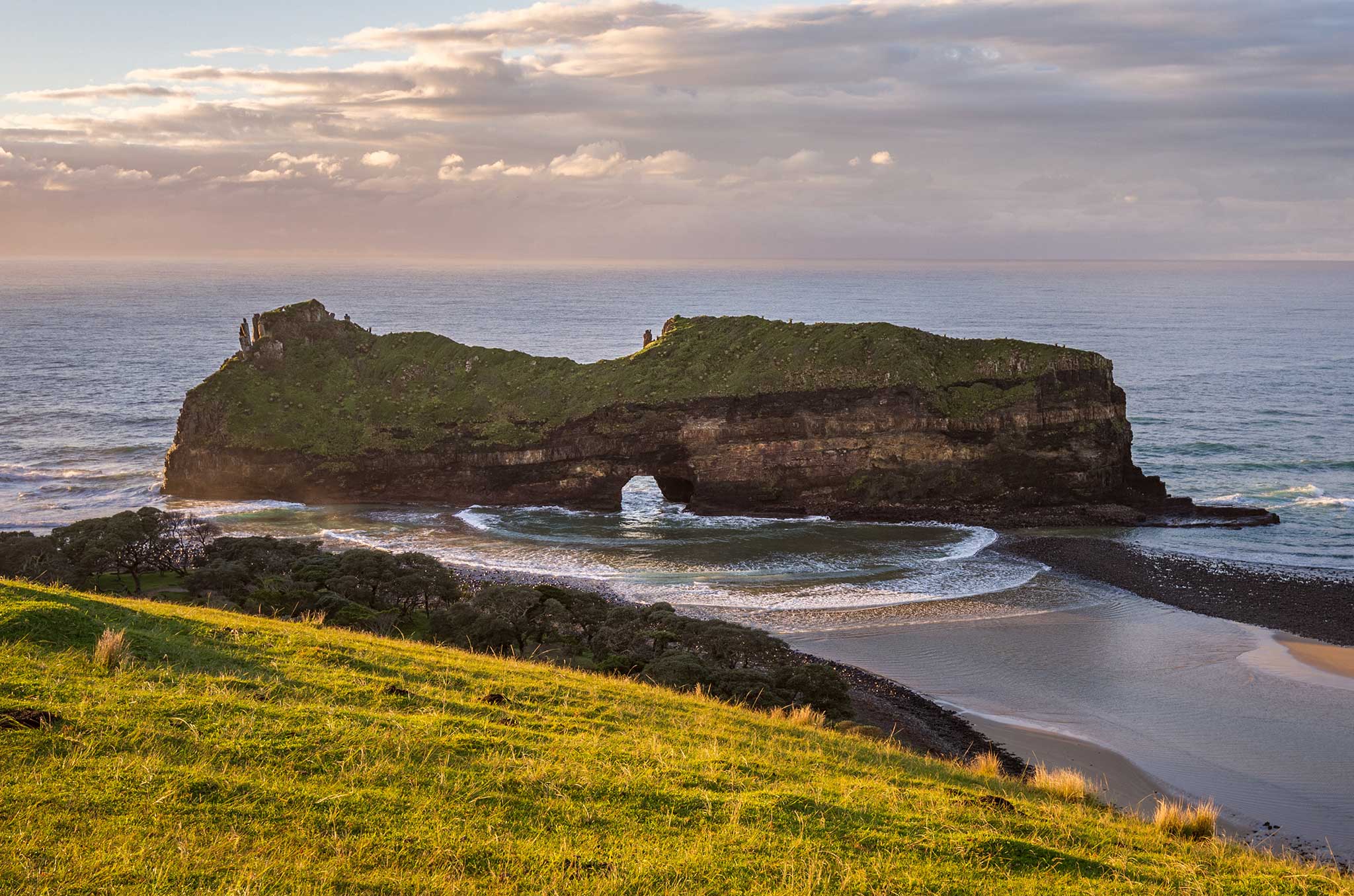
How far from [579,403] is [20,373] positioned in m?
85.4

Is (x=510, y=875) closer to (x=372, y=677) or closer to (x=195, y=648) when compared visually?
(x=372, y=677)

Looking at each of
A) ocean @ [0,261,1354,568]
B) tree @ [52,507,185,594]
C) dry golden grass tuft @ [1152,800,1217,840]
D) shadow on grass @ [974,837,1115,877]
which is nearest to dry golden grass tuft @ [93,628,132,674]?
shadow on grass @ [974,837,1115,877]

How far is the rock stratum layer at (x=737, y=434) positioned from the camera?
55.9 meters

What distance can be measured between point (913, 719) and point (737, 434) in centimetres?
2936

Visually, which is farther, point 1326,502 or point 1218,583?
point 1326,502

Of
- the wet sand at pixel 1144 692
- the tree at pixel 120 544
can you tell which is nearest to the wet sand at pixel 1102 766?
the wet sand at pixel 1144 692

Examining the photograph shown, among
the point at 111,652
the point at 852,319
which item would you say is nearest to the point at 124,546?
the point at 111,652

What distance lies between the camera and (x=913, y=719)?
28812mm

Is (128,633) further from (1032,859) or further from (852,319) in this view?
(852,319)

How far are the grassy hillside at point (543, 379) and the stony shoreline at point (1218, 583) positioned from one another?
10213 mm

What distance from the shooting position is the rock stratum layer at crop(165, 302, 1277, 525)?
183ft

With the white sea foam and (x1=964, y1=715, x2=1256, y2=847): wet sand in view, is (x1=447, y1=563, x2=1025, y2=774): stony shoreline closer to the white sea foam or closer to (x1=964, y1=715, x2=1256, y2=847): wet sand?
(x1=964, y1=715, x2=1256, y2=847): wet sand

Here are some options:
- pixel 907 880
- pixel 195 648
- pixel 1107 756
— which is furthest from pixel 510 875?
pixel 1107 756

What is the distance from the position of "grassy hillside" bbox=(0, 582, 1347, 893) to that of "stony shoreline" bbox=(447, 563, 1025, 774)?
1064cm
